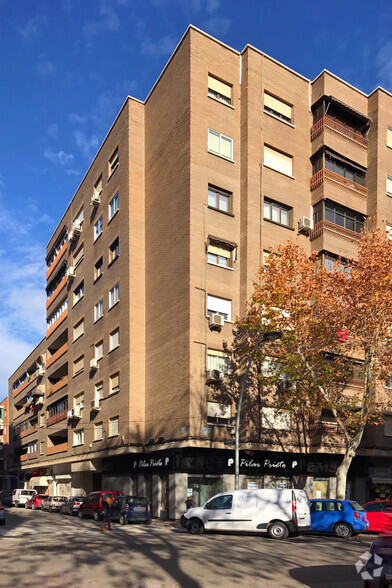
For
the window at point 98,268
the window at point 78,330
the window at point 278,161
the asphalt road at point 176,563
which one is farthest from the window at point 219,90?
the asphalt road at point 176,563

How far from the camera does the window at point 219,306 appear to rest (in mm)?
29934

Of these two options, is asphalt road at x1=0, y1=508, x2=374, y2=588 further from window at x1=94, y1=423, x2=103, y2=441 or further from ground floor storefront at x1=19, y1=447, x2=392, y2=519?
window at x1=94, y1=423, x2=103, y2=441

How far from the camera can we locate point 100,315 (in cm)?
3925

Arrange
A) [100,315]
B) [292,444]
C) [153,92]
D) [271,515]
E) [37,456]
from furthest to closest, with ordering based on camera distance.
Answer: [37,456] < [100,315] < [153,92] < [292,444] < [271,515]

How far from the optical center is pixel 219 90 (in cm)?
3284

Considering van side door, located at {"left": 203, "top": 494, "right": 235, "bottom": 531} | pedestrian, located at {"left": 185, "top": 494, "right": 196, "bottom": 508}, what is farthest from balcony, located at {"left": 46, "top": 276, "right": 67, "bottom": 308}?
van side door, located at {"left": 203, "top": 494, "right": 235, "bottom": 531}

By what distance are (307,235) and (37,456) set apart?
3606 centimetres

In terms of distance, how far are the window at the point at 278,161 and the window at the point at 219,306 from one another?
820cm

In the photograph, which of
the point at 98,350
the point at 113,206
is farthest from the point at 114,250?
the point at 98,350

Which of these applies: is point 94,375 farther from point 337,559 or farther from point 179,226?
point 337,559

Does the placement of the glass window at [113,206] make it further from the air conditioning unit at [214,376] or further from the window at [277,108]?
the air conditioning unit at [214,376]

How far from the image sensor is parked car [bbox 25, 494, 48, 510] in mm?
44156

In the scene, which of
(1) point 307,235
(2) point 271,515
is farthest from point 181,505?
(1) point 307,235

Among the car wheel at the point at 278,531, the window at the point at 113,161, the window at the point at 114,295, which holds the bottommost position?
the car wheel at the point at 278,531
